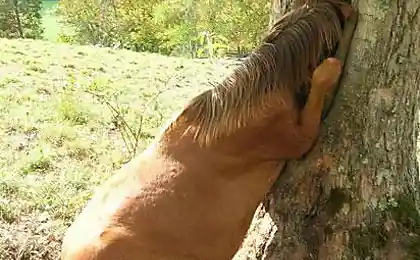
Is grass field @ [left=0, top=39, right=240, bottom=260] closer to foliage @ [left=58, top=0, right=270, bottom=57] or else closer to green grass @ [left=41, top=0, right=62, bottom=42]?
foliage @ [left=58, top=0, right=270, bottom=57]

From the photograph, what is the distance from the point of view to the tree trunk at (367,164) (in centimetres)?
218

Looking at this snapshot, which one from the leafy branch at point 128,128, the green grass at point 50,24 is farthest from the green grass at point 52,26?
the leafy branch at point 128,128

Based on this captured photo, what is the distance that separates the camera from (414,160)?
7.89 feet

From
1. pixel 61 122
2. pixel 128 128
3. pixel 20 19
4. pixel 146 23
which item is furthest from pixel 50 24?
pixel 128 128

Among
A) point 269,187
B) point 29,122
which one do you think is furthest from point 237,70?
point 29,122

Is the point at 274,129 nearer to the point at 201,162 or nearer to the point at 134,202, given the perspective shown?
the point at 201,162

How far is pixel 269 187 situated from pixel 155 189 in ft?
1.28

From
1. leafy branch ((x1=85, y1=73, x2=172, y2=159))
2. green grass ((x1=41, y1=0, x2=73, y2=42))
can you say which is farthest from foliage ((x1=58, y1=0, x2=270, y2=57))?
leafy branch ((x1=85, y1=73, x2=172, y2=159))

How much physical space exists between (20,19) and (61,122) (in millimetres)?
8442

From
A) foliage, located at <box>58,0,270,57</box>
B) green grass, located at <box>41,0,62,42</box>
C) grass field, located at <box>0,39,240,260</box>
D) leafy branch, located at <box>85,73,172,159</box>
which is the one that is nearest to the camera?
grass field, located at <box>0,39,240,260</box>

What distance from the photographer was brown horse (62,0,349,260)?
216 cm

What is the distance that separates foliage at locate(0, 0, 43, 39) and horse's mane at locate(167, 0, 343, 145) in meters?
10.3

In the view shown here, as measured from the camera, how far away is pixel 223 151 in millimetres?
2195

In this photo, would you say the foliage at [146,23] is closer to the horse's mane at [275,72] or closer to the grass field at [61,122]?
the grass field at [61,122]
